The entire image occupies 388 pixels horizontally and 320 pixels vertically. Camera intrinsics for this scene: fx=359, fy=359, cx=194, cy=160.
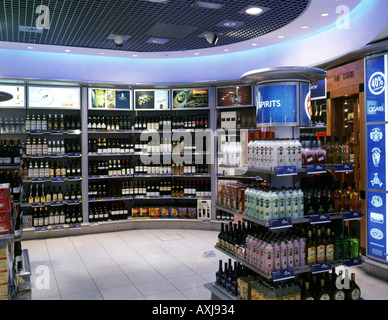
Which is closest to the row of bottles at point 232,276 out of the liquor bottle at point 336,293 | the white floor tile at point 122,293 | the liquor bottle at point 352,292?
the liquor bottle at point 336,293

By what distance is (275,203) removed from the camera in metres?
3.20

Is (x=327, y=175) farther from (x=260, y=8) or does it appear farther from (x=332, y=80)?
(x=332, y=80)

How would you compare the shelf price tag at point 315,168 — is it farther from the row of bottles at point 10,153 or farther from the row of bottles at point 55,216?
the row of bottles at point 55,216

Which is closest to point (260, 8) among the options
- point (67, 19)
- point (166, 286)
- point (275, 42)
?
point (275, 42)

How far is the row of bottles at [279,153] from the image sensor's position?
3229mm

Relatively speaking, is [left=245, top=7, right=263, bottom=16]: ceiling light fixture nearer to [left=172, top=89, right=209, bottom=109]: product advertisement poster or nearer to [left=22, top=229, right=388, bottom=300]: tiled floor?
[left=172, top=89, right=209, bottom=109]: product advertisement poster

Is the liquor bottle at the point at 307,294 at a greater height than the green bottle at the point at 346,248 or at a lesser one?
lesser

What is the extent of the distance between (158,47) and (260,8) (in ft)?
8.20

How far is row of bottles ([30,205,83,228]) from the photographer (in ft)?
23.6

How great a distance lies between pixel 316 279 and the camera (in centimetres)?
345

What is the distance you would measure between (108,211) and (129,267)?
8.84 feet

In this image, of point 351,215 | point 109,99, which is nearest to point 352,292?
point 351,215

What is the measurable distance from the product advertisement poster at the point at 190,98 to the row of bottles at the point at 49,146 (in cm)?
233

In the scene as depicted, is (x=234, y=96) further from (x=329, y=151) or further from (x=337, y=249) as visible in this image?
(x=337, y=249)
